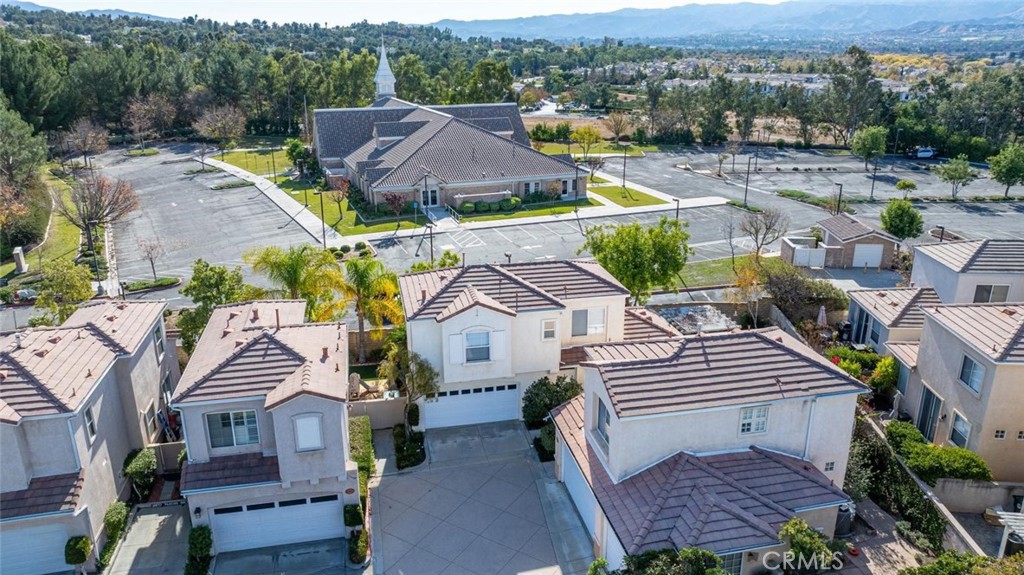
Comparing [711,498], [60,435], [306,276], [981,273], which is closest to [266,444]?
[60,435]

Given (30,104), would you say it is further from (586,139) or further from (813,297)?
(813,297)

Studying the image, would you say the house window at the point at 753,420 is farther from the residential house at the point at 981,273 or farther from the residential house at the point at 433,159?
the residential house at the point at 433,159

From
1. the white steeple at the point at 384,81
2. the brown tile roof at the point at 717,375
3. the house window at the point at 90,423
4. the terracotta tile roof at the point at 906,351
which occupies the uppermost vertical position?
the white steeple at the point at 384,81

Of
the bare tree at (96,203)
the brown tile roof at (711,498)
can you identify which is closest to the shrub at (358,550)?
the brown tile roof at (711,498)

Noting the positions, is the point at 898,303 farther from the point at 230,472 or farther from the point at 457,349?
the point at 230,472

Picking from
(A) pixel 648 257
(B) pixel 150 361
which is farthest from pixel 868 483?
(B) pixel 150 361
